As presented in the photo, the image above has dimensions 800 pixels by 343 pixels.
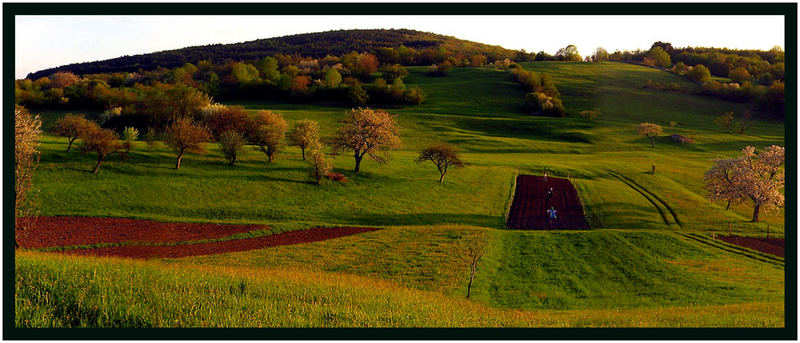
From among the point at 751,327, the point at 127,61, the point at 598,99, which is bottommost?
the point at 751,327

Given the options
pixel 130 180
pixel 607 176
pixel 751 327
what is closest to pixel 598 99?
pixel 607 176

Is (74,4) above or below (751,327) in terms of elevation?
above

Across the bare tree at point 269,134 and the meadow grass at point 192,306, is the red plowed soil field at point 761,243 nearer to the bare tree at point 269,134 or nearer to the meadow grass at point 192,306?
the meadow grass at point 192,306

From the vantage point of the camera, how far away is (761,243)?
36062 millimetres

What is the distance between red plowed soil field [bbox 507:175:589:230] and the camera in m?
44.4

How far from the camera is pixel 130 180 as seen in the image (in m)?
47.8

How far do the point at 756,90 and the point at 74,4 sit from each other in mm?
150177

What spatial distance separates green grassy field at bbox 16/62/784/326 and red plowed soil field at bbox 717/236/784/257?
2.42 meters

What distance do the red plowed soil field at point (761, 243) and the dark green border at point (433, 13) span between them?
29.1 metres

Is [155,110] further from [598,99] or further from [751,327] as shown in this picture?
[598,99]

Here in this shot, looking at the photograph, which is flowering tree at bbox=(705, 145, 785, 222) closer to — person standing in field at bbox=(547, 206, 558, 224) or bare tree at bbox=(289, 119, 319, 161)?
person standing in field at bbox=(547, 206, 558, 224)

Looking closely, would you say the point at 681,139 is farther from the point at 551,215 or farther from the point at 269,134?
the point at 269,134

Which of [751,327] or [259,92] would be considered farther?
[259,92]

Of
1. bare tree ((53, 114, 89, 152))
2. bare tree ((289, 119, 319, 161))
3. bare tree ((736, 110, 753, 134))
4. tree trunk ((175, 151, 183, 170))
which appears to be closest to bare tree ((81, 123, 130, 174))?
bare tree ((53, 114, 89, 152))
